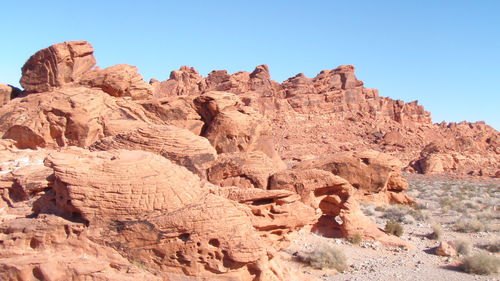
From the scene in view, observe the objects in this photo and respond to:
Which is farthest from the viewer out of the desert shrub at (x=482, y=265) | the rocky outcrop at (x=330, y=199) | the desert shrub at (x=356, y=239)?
the desert shrub at (x=356, y=239)

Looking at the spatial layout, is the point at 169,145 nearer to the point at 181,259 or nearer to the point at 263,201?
the point at 263,201

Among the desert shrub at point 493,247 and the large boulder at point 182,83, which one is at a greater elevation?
the large boulder at point 182,83

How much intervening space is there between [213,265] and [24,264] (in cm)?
250

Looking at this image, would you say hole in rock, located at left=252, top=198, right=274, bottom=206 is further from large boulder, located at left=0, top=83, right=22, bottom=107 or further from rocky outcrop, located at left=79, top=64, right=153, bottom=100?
large boulder, located at left=0, top=83, right=22, bottom=107

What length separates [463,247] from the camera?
1103 centimetres

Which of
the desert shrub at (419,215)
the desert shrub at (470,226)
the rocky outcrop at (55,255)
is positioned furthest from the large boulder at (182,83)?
the rocky outcrop at (55,255)

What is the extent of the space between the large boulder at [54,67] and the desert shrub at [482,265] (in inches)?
576

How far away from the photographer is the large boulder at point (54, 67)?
15852 millimetres

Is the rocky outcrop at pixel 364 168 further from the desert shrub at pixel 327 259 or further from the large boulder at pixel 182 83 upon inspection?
the large boulder at pixel 182 83

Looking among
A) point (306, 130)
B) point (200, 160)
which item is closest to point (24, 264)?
point (200, 160)

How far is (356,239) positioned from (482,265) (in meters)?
3.10

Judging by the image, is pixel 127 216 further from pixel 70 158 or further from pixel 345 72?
pixel 345 72

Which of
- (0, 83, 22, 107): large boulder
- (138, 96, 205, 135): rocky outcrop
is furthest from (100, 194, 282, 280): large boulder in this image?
(0, 83, 22, 107): large boulder

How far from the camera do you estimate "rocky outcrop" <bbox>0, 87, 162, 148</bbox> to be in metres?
13.2
